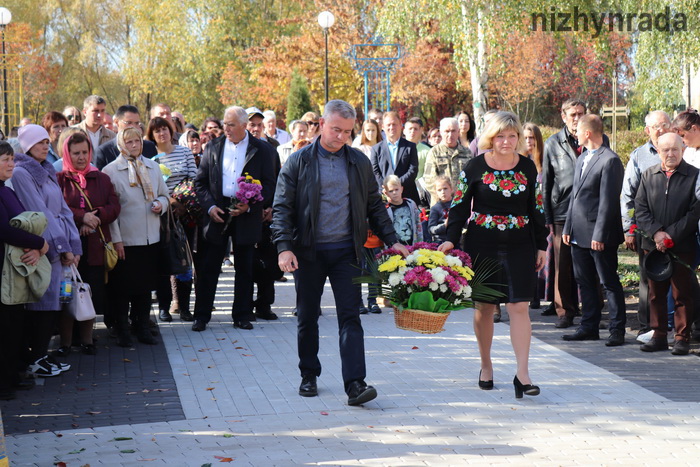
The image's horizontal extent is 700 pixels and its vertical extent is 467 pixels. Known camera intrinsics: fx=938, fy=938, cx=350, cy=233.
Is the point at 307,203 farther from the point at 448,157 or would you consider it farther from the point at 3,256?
the point at 448,157

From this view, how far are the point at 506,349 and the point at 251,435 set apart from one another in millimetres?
3601

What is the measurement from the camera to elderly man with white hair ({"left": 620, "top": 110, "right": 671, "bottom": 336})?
30.8 ft

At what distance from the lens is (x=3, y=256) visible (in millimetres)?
7410

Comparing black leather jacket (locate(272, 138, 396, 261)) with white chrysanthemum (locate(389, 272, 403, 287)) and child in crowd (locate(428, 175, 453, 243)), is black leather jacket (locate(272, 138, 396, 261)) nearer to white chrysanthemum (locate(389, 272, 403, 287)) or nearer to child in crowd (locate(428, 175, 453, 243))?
white chrysanthemum (locate(389, 272, 403, 287))

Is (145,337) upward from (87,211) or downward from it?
downward

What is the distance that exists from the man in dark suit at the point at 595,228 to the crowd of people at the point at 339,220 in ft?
0.06

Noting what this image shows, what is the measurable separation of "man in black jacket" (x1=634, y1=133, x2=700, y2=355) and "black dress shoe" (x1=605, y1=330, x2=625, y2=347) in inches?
11.3

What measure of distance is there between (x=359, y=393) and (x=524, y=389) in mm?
1256

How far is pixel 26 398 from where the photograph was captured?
24.3 feet

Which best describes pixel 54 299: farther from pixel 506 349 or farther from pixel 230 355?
pixel 506 349

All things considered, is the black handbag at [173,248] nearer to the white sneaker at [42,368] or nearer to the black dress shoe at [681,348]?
the white sneaker at [42,368]

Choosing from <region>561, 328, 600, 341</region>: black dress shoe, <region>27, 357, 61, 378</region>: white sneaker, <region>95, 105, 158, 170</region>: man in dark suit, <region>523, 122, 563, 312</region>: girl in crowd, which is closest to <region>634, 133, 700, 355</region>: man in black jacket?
<region>561, 328, 600, 341</region>: black dress shoe

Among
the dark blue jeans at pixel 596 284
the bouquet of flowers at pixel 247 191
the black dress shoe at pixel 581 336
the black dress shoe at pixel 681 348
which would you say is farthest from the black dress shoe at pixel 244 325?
the black dress shoe at pixel 681 348

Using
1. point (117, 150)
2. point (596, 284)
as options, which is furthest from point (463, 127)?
point (117, 150)
